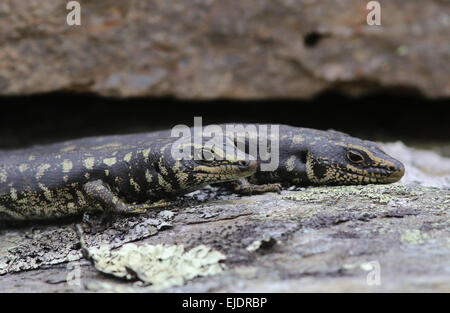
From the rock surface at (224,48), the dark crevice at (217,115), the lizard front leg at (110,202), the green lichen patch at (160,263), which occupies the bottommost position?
the green lichen patch at (160,263)

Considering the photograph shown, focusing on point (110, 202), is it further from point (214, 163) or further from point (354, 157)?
point (354, 157)

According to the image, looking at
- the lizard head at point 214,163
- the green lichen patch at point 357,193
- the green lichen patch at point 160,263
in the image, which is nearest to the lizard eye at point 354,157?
the green lichen patch at point 357,193

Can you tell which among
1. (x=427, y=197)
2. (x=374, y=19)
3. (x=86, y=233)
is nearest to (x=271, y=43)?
(x=374, y=19)

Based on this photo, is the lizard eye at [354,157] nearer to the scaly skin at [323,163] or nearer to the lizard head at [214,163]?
the scaly skin at [323,163]

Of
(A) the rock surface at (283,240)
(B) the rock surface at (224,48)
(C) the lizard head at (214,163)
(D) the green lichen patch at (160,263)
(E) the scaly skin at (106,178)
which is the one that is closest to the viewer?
(A) the rock surface at (283,240)

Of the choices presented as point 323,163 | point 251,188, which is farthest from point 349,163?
point 251,188

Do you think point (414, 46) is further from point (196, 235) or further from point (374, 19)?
point (196, 235)

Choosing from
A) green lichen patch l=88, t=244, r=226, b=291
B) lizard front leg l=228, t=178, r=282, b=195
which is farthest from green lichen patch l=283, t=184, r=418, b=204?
green lichen patch l=88, t=244, r=226, b=291
